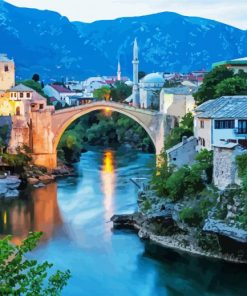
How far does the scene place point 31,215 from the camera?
29.2m

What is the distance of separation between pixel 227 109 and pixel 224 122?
1.83ft

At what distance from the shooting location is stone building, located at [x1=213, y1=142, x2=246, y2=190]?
21.5m

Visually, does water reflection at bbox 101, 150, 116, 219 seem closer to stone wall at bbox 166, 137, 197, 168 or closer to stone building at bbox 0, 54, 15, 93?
stone wall at bbox 166, 137, 197, 168

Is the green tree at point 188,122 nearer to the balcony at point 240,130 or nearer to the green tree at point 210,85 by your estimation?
the green tree at point 210,85

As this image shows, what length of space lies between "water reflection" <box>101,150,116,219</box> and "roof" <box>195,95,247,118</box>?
6.07 meters

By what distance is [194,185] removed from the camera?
23547 millimetres

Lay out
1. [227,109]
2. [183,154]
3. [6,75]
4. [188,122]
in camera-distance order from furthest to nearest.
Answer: [6,75]
[188,122]
[183,154]
[227,109]

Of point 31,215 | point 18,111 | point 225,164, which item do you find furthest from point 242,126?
point 18,111

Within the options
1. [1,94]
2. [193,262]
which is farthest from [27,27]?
[193,262]

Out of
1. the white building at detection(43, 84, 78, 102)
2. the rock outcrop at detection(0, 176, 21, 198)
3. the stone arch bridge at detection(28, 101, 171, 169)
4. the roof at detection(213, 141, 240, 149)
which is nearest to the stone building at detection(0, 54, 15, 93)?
the stone arch bridge at detection(28, 101, 171, 169)

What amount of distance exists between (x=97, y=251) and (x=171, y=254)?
2.59m

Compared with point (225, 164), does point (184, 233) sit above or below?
below

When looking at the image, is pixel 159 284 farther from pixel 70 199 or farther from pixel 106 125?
pixel 106 125

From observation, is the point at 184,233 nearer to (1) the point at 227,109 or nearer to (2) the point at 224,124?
(2) the point at 224,124
